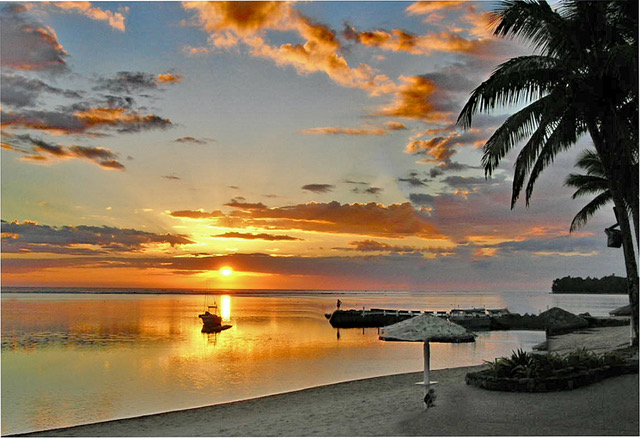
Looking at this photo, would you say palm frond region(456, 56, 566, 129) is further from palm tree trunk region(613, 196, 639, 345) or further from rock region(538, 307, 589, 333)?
rock region(538, 307, 589, 333)

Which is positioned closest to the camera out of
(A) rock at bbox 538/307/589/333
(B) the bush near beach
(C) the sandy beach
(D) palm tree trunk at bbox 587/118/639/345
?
(C) the sandy beach

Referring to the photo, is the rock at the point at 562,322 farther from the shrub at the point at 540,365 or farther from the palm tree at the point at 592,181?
the shrub at the point at 540,365

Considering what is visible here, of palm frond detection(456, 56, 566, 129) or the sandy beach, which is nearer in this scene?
the sandy beach

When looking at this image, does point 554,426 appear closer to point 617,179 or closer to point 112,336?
point 617,179

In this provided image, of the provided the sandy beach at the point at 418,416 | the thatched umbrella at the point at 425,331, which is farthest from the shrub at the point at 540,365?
the thatched umbrella at the point at 425,331

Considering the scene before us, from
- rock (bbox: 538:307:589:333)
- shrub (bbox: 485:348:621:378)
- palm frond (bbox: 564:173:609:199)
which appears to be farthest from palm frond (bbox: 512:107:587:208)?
rock (bbox: 538:307:589:333)

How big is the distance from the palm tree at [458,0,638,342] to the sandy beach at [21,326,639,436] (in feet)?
22.1

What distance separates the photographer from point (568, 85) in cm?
1603

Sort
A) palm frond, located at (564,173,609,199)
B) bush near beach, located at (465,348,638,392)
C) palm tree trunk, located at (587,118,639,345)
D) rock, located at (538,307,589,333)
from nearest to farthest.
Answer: bush near beach, located at (465,348,638,392) < palm tree trunk, located at (587,118,639,345) < palm frond, located at (564,173,609,199) < rock, located at (538,307,589,333)

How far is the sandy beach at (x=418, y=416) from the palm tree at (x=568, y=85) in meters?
6.73

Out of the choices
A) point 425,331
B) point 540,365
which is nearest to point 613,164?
point 540,365

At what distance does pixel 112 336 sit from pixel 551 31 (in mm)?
48247

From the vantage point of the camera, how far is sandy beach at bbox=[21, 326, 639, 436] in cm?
1067

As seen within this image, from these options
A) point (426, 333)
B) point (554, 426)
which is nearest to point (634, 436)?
point (554, 426)
